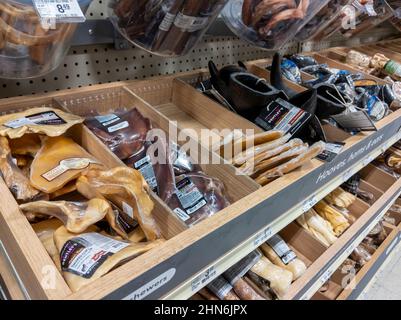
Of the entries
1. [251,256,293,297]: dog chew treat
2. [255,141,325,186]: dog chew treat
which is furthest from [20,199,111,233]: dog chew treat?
[251,256,293,297]: dog chew treat

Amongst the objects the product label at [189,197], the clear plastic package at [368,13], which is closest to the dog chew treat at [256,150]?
the product label at [189,197]

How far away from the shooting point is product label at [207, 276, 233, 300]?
3.28 feet

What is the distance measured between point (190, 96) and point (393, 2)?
117 centimetres

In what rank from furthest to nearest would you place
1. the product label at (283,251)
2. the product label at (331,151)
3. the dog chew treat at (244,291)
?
the product label at (283,251), the dog chew treat at (244,291), the product label at (331,151)

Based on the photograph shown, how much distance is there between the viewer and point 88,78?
3.31 feet

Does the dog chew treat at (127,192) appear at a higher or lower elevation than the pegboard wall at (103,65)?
higher

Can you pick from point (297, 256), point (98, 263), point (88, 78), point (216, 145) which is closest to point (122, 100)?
point (88, 78)

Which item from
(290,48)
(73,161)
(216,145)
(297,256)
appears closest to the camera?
(73,161)

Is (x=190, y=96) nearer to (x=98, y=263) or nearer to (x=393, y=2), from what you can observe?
(x=98, y=263)

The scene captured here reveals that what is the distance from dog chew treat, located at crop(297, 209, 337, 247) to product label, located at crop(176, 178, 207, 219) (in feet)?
2.07

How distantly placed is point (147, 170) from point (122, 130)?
0.14 m

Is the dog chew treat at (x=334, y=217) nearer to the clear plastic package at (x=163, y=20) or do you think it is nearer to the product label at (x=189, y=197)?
the product label at (x=189, y=197)

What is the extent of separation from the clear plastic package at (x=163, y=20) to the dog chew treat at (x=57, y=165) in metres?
0.31

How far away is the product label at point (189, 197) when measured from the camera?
72cm
